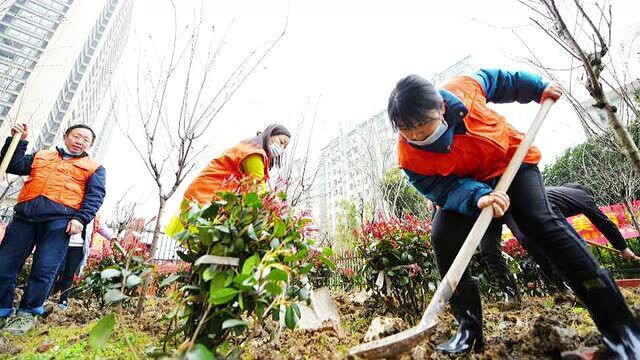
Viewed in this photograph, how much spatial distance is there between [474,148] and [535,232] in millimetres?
508

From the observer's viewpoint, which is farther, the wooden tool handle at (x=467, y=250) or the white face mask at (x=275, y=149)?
the white face mask at (x=275, y=149)

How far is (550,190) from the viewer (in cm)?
245

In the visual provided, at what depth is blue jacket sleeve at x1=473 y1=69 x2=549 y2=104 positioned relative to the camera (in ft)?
6.26

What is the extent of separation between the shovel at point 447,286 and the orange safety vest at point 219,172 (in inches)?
43.7

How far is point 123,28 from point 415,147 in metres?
80.9

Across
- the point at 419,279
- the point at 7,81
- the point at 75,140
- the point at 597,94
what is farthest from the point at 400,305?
Answer: the point at 7,81

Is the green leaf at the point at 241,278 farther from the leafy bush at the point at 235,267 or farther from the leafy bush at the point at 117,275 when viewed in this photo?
the leafy bush at the point at 117,275

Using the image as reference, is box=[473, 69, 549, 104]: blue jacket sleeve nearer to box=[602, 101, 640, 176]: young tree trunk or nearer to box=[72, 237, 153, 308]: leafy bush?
box=[602, 101, 640, 176]: young tree trunk

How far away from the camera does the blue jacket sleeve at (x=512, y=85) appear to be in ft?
6.26

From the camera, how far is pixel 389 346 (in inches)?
48.7

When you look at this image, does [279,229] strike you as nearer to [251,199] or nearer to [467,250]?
[251,199]

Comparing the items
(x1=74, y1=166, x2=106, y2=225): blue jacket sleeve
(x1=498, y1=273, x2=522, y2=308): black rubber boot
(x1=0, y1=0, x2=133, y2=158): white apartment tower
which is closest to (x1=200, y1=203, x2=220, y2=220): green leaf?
(x1=74, y1=166, x2=106, y2=225): blue jacket sleeve

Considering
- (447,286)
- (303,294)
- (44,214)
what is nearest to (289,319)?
(303,294)

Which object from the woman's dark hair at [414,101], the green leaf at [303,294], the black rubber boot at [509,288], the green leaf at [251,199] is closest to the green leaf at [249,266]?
the green leaf at [251,199]
